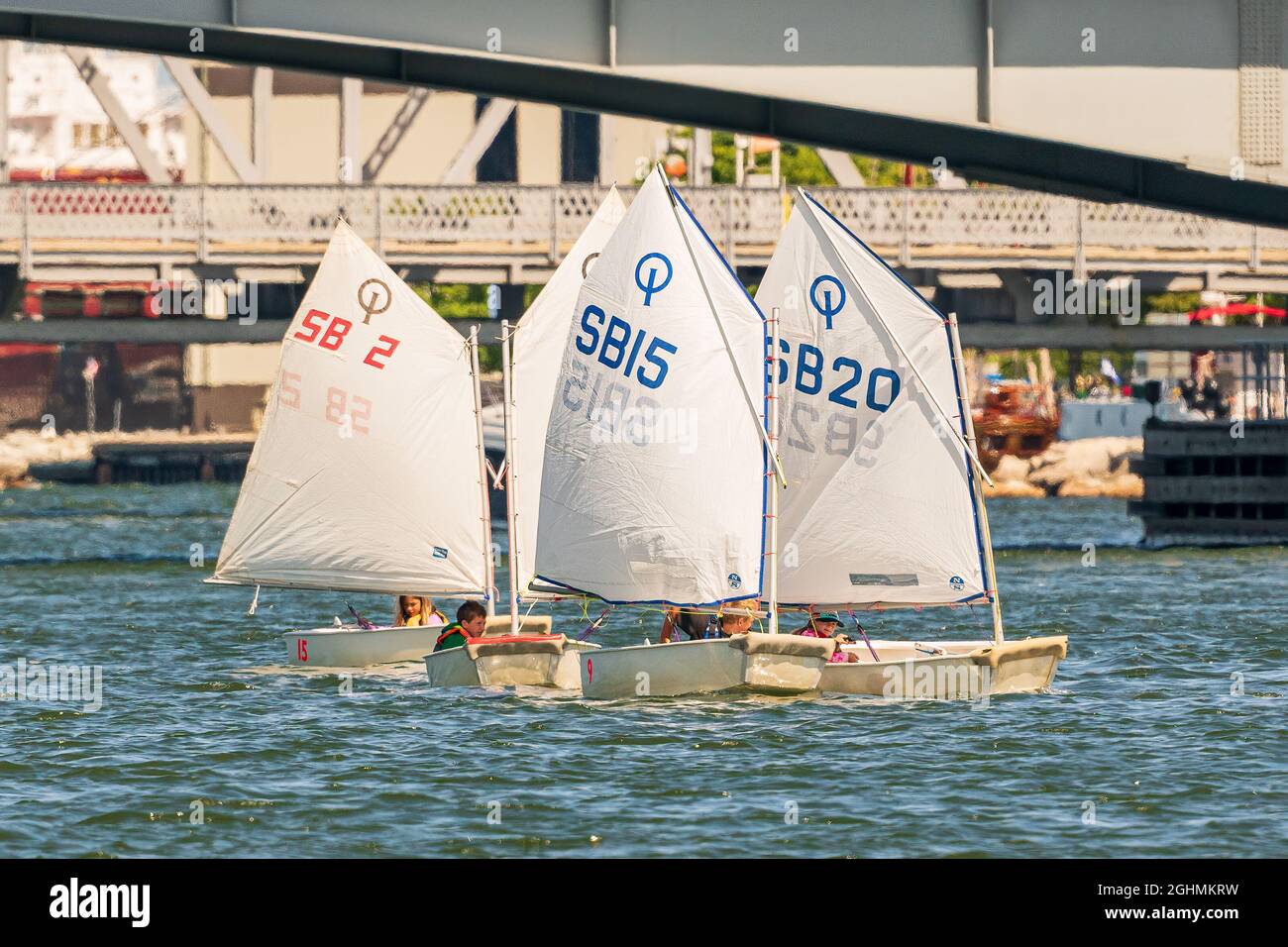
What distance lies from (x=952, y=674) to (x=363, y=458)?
10.9 m

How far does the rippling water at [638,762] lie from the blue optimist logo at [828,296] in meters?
5.42

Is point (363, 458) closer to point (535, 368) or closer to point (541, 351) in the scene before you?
point (535, 368)

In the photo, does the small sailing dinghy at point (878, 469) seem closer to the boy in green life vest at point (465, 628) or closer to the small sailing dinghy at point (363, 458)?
the boy in green life vest at point (465, 628)

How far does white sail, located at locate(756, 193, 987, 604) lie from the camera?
3111 centimetres

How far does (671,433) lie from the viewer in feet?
101

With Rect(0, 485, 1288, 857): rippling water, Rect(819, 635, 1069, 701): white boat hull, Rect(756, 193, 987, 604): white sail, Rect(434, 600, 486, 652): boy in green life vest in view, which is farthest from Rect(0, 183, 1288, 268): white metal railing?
Rect(819, 635, 1069, 701): white boat hull

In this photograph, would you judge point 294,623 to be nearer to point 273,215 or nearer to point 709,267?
point 709,267

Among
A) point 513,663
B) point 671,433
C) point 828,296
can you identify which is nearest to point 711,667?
point 671,433

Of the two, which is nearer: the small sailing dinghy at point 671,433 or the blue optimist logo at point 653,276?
the small sailing dinghy at point 671,433

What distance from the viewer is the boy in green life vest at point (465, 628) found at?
32750 mm

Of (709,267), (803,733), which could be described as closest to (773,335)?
(709,267)

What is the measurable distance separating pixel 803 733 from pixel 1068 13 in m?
13.2

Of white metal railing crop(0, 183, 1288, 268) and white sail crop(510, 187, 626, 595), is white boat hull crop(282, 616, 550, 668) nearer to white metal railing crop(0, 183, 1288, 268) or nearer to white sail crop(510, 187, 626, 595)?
white sail crop(510, 187, 626, 595)

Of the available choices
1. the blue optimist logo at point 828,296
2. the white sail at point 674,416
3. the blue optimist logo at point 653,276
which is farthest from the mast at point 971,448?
the blue optimist logo at point 653,276
